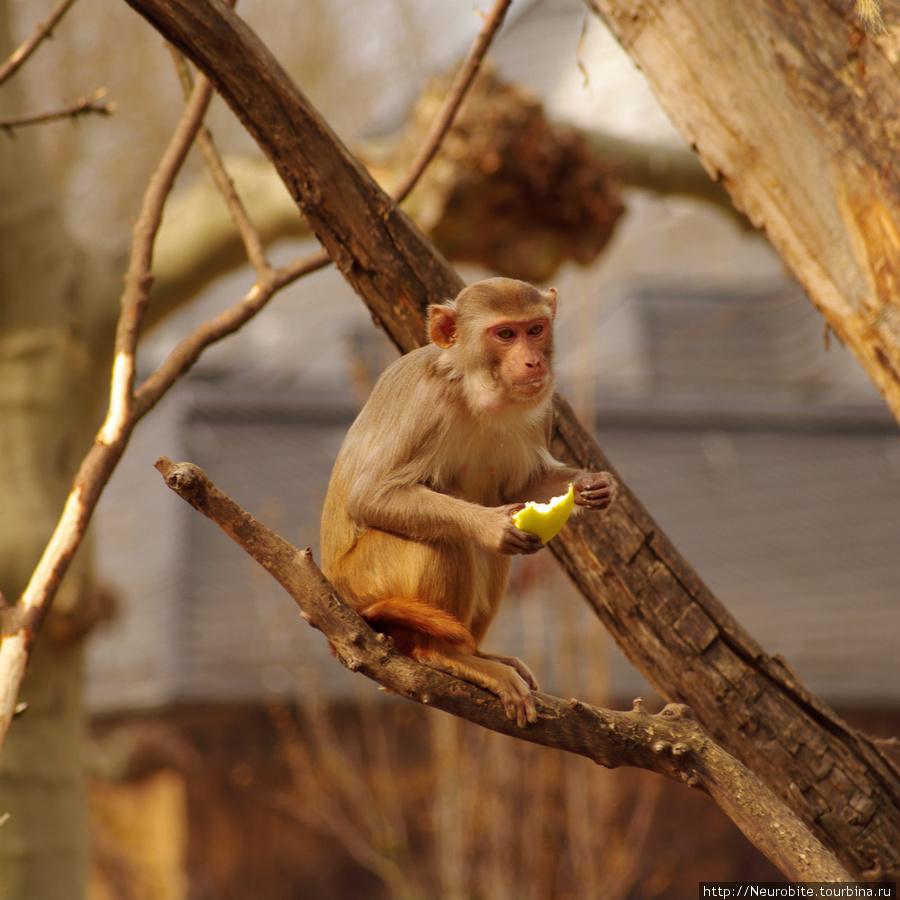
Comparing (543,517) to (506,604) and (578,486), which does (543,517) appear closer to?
(578,486)

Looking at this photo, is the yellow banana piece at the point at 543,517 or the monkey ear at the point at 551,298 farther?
the monkey ear at the point at 551,298

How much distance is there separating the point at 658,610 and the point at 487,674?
0.74m

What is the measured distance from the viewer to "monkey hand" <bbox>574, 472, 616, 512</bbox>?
106 inches

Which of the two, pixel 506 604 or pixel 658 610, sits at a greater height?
pixel 506 604

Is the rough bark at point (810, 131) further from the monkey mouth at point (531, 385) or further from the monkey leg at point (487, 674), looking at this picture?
the monkey leg at point (487, 674)

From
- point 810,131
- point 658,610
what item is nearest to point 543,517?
point 658,610

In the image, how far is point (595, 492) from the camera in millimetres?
2691

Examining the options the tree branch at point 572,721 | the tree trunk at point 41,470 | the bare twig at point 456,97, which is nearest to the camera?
the tree branch at point 572,721

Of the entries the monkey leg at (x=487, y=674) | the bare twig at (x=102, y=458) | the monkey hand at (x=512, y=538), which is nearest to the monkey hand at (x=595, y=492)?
the monkey hand at (x=512, y=538)

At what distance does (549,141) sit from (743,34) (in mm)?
3218

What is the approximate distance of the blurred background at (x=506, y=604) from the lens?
6539mm

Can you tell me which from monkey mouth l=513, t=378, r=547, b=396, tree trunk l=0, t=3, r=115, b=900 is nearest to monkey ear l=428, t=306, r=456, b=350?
monkey mouth l=513, t=378, r=547, b=396

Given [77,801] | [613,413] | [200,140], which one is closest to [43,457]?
[77,801]

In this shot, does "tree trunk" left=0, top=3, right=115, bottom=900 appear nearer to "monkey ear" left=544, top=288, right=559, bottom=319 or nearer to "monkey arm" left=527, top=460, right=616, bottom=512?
"monkey arm" left=527, top=460, right=616, bottom=512
